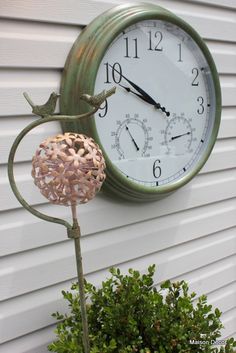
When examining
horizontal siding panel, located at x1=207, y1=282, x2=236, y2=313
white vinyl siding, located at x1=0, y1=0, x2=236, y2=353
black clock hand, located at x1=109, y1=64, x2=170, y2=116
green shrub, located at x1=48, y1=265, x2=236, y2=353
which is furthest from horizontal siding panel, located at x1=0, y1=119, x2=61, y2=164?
horizontal siding panel, located at x1=207, y1=282, x2=236, y2=313

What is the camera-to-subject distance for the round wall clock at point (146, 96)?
120cm

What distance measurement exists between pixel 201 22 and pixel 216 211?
2.32 ft

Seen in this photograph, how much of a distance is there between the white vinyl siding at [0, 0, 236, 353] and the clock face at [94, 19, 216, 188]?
0.11m

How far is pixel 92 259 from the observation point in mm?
1344

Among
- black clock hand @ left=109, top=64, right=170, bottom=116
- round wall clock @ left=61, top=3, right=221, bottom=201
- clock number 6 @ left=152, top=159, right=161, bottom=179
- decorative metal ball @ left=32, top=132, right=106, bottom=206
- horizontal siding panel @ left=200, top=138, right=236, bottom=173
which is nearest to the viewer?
decorative metal ball @ left=32, top=132, right=106, bottom=206

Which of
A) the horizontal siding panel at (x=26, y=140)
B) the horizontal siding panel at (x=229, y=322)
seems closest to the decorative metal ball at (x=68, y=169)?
the horizontal siding panel at (x=26, y=140)

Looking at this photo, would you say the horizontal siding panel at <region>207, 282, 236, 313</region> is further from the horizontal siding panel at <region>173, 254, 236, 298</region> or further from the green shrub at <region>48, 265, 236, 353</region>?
the green shrub at <region>48, 265, 236, 353</region>

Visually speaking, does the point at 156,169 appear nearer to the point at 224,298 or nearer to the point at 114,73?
the point at 114,73

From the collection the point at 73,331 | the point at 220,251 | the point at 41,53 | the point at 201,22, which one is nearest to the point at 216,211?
the point at 220,251

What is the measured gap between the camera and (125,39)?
129 cm

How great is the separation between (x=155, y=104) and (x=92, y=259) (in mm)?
521

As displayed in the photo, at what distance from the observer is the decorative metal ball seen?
0.82 m

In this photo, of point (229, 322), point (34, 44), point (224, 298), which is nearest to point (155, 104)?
point (34, 44)

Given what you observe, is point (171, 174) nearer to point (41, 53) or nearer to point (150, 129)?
point (150, 129)
